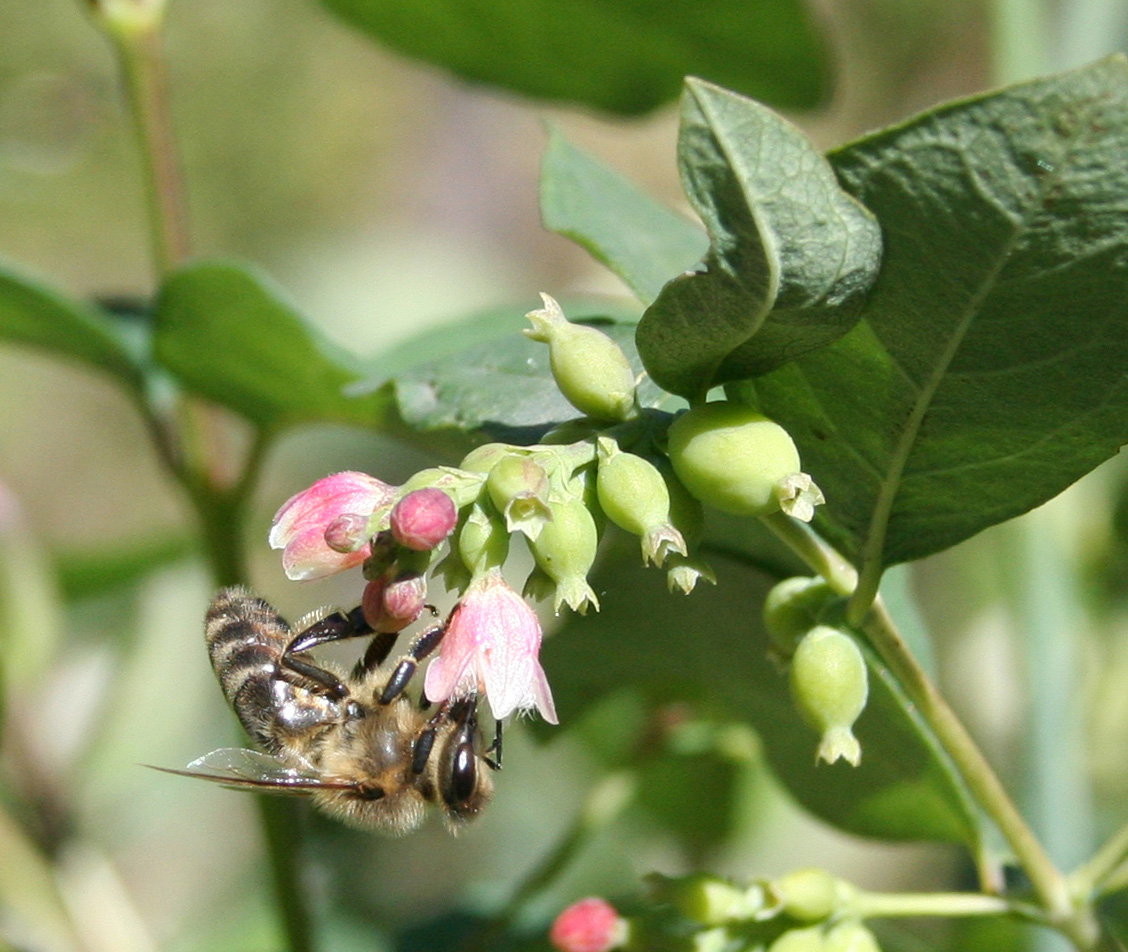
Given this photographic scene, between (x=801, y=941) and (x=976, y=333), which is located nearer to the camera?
(x=976, y=333)

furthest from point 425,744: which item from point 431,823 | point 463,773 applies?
point 431,823

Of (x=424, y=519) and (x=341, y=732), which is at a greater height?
(x=424, y=519)

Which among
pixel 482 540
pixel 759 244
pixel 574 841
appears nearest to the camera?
pixel 759 244

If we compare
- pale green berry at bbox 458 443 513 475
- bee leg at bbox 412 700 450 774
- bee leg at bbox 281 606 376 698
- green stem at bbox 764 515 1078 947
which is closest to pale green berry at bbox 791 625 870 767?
green stem at bbox 764 515 1078 947

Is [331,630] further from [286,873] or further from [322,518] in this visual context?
[286,873]

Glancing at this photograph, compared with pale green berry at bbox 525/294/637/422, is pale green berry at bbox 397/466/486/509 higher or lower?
lower

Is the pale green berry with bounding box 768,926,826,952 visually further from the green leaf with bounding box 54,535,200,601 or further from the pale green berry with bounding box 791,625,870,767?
the green leaf with bounding box 54,535,200,601

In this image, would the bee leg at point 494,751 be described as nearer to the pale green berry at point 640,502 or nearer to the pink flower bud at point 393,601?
the pink flower bud at point 393,601
